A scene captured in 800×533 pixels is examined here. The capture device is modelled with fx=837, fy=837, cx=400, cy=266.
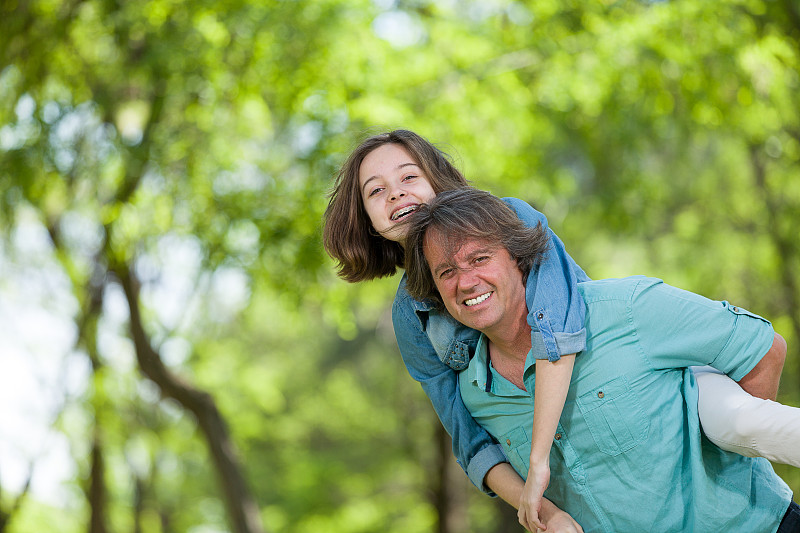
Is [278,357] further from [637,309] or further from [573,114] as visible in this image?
[637,309]

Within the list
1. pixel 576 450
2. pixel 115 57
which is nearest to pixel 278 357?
pixel 115 57

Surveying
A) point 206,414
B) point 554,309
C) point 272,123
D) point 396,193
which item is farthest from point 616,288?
point 206,414

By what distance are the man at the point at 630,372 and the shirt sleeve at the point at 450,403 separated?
235 mm

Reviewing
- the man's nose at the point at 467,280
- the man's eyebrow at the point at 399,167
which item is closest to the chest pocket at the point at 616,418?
the man's nose at the point at 467,280

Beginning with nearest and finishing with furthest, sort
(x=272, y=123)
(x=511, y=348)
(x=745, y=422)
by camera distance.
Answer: (x=745, y=422)
(x=511, y=348)
(x=272, y=123)

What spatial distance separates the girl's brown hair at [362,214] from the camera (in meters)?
2.39

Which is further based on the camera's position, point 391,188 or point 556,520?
point 391,188

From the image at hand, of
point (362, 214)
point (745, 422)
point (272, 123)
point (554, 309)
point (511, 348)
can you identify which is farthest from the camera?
point (272, 123)

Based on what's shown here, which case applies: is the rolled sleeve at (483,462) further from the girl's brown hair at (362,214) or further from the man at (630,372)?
the girl's brown hair at (362,214)

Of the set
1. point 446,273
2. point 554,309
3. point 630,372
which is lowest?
point 630,372

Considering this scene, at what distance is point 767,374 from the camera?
79.7 inches

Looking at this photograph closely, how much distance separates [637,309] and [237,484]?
7.42 m

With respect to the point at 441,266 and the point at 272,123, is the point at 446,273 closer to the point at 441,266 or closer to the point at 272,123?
the point at 441,266

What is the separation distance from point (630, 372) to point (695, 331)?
182 mm
